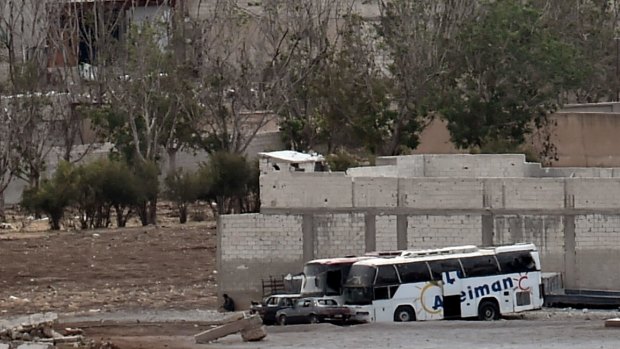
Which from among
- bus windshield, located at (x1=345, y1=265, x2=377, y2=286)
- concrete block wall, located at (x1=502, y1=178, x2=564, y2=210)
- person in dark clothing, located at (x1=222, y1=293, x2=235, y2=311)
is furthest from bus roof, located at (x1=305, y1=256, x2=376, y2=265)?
concrete block wall, located at (x1=502, y1=178, x2=564, y2=210)

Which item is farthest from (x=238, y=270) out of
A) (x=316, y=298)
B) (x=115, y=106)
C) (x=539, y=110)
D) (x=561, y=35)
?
(x=561, y=35)

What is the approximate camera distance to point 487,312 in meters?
31.6

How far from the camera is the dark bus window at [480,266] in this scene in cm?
3120

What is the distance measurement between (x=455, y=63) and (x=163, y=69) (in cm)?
1014

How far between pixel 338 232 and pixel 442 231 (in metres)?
2.11

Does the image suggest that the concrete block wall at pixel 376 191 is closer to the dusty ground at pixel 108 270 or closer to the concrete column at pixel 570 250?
the concrete column at pixel 570 250

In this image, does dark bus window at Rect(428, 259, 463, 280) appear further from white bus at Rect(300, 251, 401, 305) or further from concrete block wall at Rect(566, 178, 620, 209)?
concrete block wall at Rect(566, 178, 620, 209)

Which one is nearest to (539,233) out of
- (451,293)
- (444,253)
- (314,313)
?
(444,253)

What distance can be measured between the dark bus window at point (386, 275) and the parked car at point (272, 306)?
165cm

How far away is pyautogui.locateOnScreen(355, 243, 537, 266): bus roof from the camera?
31031 millimetres

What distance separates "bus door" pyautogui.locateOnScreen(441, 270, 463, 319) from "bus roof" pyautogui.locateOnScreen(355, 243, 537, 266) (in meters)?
0.36

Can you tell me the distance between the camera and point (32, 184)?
52.8 metres

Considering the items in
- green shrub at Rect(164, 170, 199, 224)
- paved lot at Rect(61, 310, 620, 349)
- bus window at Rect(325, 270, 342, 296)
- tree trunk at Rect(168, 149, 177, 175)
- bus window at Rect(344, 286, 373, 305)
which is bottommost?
paved lot at Rect(61, 310, 620, 349)

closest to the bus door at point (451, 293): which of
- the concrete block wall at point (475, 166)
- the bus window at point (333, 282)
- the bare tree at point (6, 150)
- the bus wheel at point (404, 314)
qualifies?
the bus wheel at point (404, 314)
